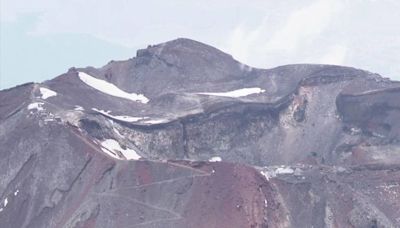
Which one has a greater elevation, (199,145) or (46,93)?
(46,93)

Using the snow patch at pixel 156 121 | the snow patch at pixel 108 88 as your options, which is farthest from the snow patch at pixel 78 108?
the snow patch at pixel 108 88

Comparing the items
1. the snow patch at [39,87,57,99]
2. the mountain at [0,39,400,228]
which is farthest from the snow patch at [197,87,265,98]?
the snow patch at [39,87,57,99]

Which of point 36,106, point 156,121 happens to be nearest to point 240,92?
point 156,121

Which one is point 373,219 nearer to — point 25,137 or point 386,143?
point 386,143

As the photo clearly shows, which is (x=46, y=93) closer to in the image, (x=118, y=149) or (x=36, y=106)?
(x=36, y=106)

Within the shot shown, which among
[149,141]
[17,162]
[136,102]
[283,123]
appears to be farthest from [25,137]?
[283,123]

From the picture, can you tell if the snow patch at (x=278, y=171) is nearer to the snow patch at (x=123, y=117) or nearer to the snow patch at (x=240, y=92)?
the snow patch at (x=123, y=117)

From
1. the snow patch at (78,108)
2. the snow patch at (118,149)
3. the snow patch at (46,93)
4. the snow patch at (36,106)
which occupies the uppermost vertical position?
the snow patch at (46,93)
